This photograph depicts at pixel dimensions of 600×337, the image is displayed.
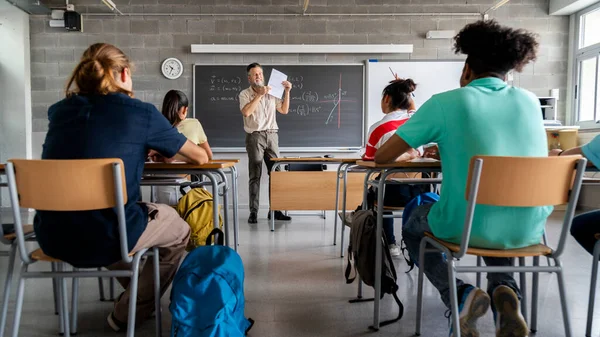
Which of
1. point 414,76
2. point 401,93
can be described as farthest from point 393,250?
point 414,76

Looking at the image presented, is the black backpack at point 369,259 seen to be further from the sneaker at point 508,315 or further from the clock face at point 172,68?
the clock face at point 172,68

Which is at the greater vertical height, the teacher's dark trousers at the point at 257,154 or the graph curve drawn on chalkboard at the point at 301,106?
the graph curve drawn on chalkboard at the point at 301,106

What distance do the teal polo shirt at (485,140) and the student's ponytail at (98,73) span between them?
101cm

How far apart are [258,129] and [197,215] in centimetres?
240

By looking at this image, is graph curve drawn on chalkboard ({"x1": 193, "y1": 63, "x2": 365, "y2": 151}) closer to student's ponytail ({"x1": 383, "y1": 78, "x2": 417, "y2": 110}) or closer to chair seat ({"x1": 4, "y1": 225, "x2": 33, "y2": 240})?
student's ponytail ({"x1": 383, "y1": 78, "x2": 417, "y2": 110})

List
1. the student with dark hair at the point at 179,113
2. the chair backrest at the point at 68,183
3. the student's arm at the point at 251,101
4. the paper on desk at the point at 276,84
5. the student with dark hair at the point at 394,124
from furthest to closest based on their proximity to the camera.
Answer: the student's arm at the point at 251,101 < the paper on desk at the point at 276,84 < the student with dark hair at the point at 179,113 < the student with dark hair at the point at 394,124 < the chair backrest at the point at 68,183

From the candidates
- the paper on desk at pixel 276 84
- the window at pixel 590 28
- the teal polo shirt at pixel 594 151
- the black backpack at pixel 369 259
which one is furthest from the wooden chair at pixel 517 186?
the window at pixel 590 28

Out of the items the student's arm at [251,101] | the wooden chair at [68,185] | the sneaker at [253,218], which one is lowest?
the sneaker at [253,218]

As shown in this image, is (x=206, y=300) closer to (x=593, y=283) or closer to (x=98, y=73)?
(x=98, y=73)

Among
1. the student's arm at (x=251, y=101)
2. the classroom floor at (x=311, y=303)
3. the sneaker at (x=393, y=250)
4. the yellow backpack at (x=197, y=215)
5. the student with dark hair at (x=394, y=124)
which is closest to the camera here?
the classroom floor at (x=311, y=303)

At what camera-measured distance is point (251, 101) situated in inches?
177

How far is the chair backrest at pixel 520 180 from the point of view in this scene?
3.88ft

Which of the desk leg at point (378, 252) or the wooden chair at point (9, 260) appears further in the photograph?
the desk leg at point (378, 252)

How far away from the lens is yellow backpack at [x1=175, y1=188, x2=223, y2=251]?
2.33 meters
